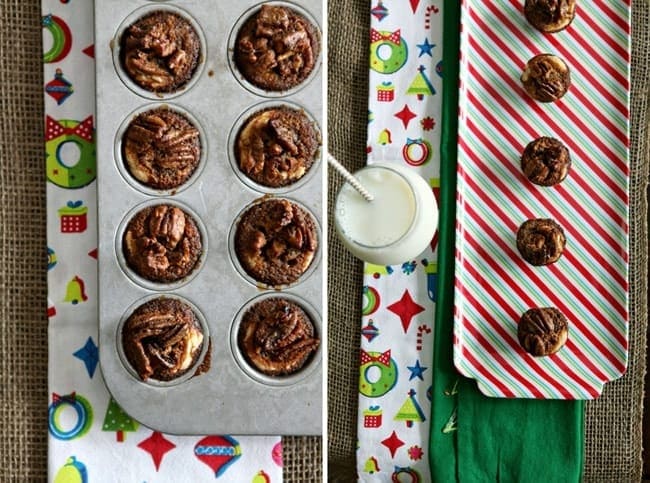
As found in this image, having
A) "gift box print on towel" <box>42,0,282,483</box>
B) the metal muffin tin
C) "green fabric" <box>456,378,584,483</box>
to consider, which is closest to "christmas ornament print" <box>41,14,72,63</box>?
"gift box print on towel" <box>42,0,282,483</box>

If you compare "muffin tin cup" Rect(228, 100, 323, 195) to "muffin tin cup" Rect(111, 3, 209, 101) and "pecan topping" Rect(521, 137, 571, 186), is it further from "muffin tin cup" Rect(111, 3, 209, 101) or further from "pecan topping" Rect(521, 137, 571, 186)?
"pecan topping" Rect(521, 137, 571, 186)

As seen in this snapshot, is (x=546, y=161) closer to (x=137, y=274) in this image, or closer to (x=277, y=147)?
(x=277, y=147)

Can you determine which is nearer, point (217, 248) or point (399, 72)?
point (217, 248)

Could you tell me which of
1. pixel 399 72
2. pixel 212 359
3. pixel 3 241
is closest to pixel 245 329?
pixel 212 359

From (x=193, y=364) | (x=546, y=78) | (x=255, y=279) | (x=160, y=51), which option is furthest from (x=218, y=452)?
(x=546, y=78)

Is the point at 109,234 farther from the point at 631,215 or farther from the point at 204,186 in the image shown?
the point at 631,215

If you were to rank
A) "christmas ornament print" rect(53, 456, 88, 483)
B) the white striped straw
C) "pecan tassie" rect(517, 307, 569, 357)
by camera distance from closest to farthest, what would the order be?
the white striped straw → "christmas ornament print" rect(53, 456, 88, 483) → "pecan tassie" rect(517, 307, 569, 357)

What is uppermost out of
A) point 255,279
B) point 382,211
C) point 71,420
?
point 382,211
